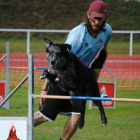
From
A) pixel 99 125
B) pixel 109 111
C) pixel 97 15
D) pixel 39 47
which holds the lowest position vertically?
pixel 39 47

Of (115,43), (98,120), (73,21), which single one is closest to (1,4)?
(73,21)

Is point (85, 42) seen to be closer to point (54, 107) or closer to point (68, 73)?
point (68, 73)

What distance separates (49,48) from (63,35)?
850 inches

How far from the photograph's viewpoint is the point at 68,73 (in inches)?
223

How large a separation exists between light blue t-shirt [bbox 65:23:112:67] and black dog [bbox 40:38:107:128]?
169 mm

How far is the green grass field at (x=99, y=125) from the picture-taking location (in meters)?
7.97

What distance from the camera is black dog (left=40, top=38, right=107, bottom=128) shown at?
558cm

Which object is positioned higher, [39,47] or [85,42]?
[85,42]

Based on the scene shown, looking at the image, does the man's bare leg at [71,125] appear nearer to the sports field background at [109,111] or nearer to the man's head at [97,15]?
the man's head at [97,15]

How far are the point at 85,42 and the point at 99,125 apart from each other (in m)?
3.18

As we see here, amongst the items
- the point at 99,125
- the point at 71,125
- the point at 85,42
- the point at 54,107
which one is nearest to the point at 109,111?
the point at 99,125

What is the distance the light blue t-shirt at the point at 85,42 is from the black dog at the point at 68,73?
0.17 metres

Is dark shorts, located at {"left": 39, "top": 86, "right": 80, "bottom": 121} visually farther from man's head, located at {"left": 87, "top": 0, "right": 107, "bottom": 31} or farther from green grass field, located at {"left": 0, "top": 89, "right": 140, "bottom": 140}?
green grass field, located at {"left": 0, "top": 89, "right": 140, "bottom": 140}

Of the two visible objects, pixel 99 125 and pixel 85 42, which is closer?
pixel 85 42
